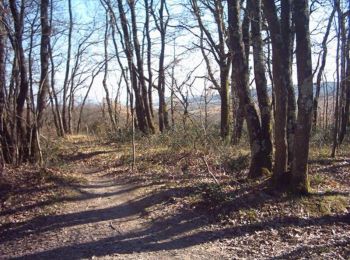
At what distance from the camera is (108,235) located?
26.2 ft

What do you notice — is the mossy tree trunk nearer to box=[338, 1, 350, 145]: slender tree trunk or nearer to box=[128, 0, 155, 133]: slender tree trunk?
box=[338, 1, 350, 145]: slender tree trunk

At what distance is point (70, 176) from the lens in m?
12.4

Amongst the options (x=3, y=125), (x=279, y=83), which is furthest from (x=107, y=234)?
(x=3, y=125)

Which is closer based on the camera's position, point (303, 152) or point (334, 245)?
point (334, 245)

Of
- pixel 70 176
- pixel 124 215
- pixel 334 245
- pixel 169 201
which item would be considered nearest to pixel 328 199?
pixel 334 245

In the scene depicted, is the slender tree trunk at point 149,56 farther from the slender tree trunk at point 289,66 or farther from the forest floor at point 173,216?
the slender tree trunk at point 289,66

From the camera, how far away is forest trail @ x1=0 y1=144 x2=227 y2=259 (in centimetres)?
716

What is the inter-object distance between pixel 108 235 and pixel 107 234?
0.20 feet

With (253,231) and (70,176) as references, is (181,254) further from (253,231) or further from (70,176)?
(70,176)

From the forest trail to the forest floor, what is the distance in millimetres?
18

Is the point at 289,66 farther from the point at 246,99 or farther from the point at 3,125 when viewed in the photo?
the point at 3,125

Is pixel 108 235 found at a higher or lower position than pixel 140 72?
lower

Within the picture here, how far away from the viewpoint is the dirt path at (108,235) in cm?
715

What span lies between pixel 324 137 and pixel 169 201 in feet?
37.8
